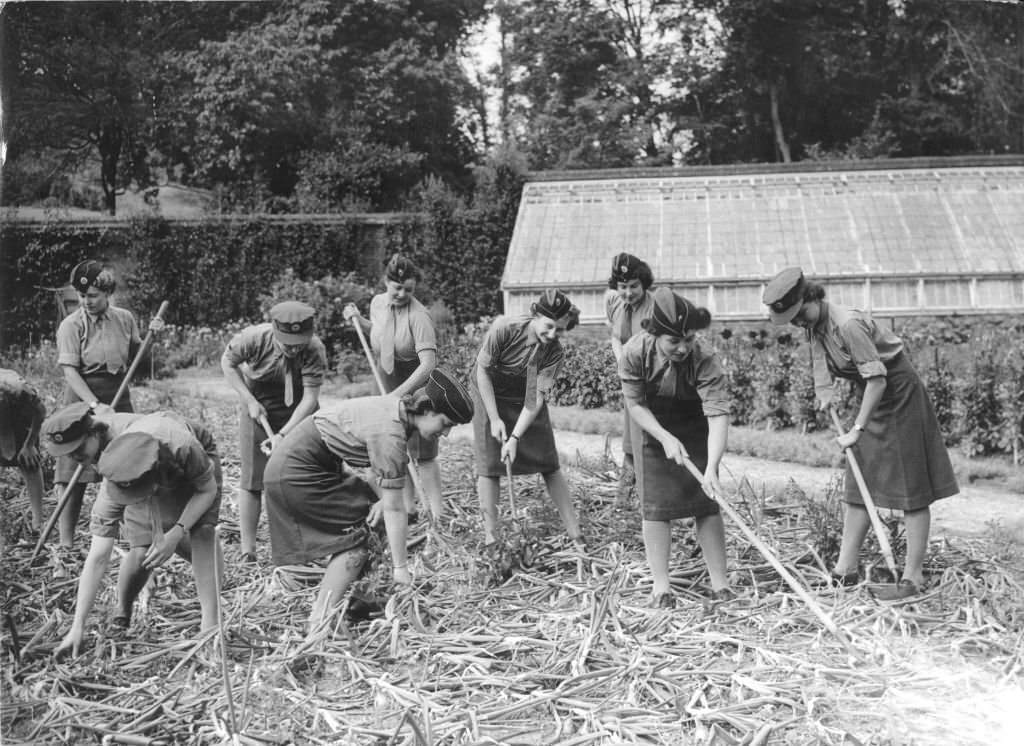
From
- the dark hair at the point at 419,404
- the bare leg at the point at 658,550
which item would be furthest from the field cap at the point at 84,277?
the bare leg at the point at 658,550

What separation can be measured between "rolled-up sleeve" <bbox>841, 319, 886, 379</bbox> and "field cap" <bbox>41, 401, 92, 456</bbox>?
3813 mm

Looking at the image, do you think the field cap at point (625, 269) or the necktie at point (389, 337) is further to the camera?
the necktie at point (389, 337)

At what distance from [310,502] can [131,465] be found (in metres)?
0.93

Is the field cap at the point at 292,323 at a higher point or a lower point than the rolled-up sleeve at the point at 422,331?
higher

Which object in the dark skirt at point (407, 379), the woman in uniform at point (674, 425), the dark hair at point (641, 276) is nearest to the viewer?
the woman in uniform at point (674, 425)

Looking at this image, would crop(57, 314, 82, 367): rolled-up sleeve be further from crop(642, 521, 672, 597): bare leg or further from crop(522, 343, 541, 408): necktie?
crop(642, 521, 672, 597): bare leg

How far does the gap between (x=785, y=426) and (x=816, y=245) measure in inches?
253

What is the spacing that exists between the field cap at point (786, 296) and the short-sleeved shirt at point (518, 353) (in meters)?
1.45

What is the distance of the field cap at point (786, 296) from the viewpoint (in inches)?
205

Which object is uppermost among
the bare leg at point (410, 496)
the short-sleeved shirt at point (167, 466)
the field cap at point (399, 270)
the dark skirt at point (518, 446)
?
the field cap at point (399, 270)

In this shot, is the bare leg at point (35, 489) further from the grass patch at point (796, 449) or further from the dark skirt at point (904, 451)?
the grass patch at point (796, 449)

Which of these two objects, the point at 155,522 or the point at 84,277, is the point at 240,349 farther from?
the point at 155,522

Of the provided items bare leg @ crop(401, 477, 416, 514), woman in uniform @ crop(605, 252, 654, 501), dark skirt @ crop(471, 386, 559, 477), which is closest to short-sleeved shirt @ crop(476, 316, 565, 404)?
dark skirt @ crop(471, 386, 559, 477)

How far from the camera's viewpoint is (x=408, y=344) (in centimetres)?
709
